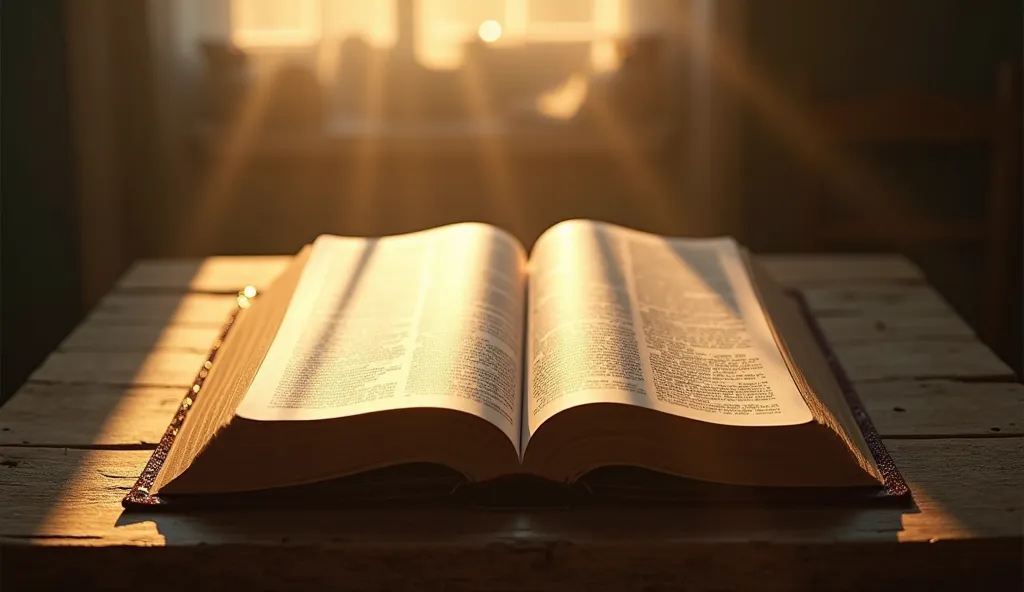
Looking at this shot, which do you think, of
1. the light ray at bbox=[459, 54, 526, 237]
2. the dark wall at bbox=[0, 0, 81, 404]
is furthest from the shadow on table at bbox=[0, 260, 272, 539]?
the light ray at bbox=[459, 54, 526, 237]

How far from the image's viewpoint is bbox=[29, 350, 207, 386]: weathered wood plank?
95 cm

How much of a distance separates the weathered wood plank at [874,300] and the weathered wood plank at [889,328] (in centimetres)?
1

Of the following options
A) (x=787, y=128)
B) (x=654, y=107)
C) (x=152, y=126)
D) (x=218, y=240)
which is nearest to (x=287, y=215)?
(x=218, y=240)

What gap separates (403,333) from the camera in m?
0.82

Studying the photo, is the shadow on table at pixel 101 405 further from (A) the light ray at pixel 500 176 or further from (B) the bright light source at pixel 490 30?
(B) the bright light source at pixel 490 30

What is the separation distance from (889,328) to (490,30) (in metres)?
1.91

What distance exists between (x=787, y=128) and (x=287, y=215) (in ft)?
3.85

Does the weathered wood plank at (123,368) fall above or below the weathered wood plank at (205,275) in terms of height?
below

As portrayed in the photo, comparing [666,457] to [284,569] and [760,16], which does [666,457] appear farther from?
[760,16]

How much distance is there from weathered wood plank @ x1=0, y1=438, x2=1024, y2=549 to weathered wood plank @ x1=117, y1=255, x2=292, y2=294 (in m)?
0.55

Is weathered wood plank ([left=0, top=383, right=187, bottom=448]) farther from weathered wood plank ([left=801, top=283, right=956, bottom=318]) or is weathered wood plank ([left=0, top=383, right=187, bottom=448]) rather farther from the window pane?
the window pane

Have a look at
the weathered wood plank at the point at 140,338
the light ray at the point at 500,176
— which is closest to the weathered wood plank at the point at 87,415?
the weathered wood plank at the point at 140,338

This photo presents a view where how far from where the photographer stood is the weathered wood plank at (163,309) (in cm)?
113

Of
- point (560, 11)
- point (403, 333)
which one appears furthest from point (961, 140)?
point (403, 333)
